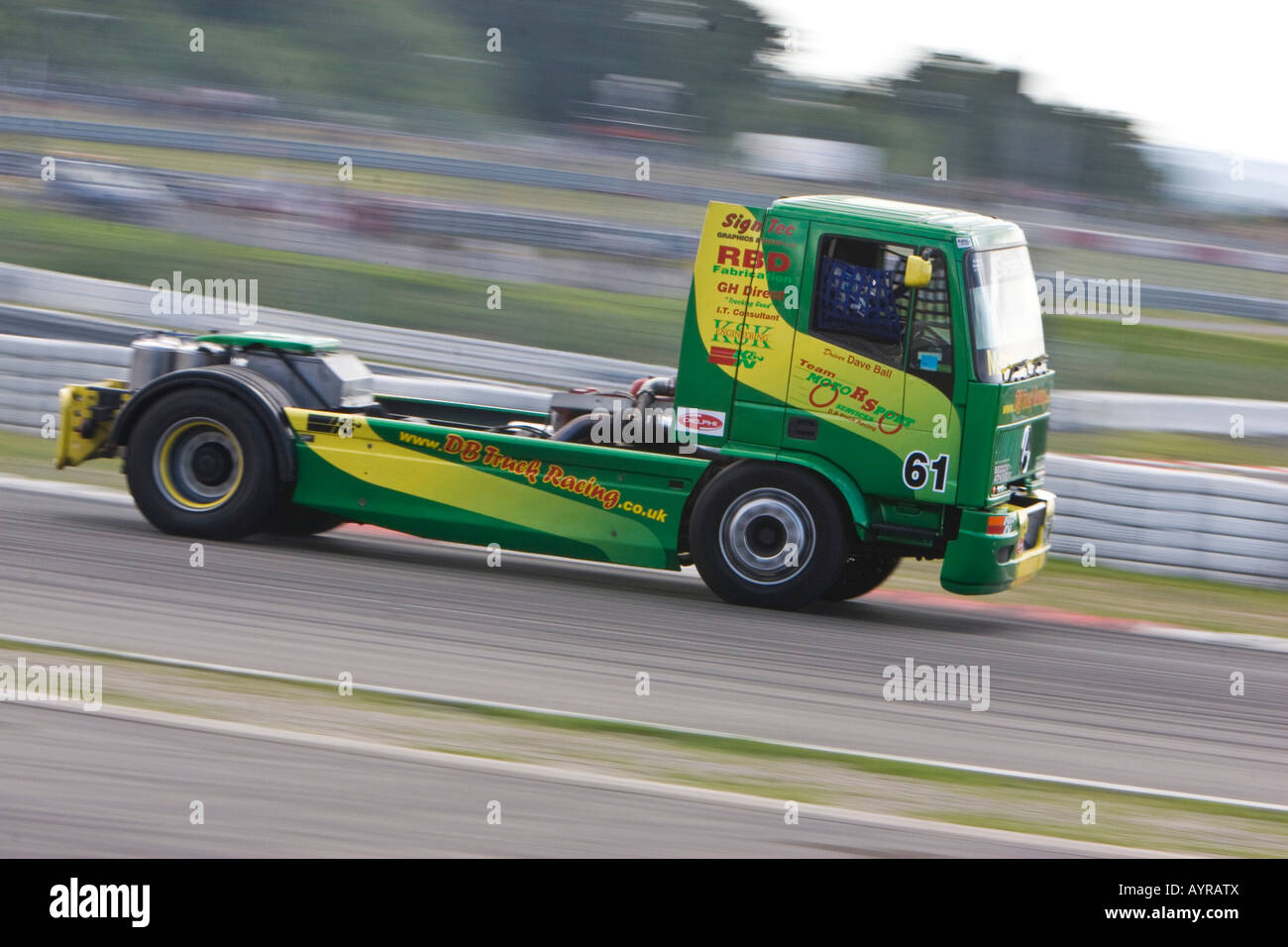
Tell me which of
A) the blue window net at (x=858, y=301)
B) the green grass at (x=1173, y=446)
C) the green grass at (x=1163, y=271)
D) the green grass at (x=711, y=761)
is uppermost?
the green grass at (x=1163, y=271)

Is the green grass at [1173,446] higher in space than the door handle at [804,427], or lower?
lower

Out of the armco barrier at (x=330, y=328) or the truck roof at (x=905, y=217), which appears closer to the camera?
the truck roof at (x=905, y=217)

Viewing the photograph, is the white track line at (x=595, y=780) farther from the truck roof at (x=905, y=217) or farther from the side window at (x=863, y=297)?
the truck roof at (x=905, y=217)

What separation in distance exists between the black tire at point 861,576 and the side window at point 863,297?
1576mm

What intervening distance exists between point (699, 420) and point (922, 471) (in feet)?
4.31

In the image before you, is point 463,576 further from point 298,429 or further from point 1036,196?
point 1036,196

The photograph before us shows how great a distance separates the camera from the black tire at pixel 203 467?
9.19m

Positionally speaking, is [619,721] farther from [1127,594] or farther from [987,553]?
[1127,594]

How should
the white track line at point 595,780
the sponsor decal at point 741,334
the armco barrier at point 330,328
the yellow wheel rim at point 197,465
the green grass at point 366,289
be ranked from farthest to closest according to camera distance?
the green grass at point 366,289 → the armco barrier at point 330,328 → the yellow wheel rim at point 197,465 → the sponsor decal at point 741,334 → the white track line at point 595,780

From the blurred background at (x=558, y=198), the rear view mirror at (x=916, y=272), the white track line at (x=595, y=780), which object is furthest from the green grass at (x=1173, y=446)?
the white track line at (x=595, y=780)

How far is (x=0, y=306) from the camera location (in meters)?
18.4

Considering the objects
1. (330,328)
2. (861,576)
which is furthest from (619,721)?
(330,328)


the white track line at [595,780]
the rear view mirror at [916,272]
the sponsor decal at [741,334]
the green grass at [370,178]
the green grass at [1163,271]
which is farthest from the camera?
the green grass at [370,178]
